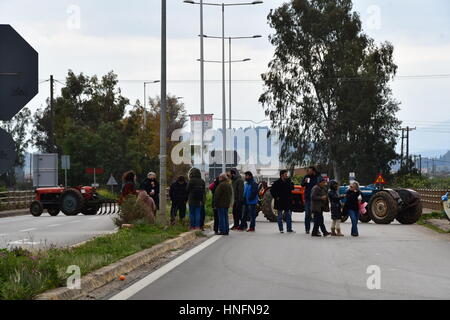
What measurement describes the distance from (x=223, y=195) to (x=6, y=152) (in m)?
15.3

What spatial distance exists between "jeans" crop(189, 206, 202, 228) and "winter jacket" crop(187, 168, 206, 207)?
0.93 feet

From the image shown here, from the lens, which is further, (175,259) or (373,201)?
(373,201)

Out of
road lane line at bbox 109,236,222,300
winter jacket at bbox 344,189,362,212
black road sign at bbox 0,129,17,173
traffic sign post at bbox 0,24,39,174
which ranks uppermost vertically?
traffic sign post at bbox 0,24,39,174

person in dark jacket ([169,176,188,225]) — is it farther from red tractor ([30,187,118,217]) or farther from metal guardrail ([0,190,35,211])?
metal guardrail ([0,190,35,211])

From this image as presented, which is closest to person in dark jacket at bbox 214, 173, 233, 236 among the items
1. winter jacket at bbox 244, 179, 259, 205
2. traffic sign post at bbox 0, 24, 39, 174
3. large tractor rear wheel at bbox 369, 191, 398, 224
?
winter jacket at bbox 244, 179, 259, 205

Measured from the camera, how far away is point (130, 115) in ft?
274

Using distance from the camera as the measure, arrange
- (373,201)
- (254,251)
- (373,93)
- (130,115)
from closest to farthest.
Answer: (254,251), (373,201), (373,93), (130,115)

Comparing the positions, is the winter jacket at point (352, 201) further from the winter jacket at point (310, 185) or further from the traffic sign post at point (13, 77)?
the traffic sign post at point (13, 77)

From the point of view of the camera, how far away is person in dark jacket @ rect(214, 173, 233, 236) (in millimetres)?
23812

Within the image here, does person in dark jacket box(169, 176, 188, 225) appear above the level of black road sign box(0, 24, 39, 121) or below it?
below

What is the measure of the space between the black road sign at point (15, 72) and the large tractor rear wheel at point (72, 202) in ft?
101
